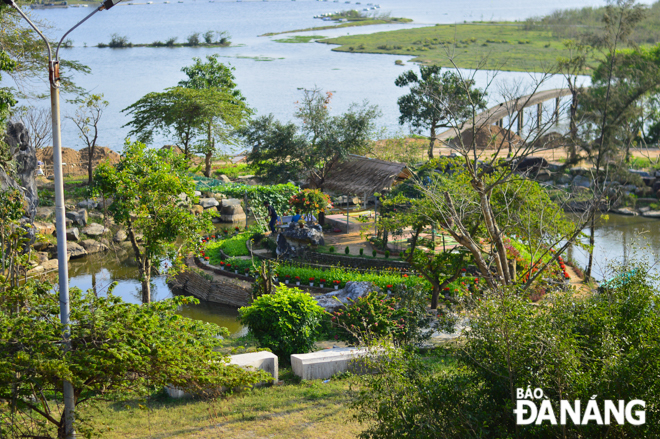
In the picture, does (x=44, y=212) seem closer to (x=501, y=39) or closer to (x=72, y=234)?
(x=72, y=234)

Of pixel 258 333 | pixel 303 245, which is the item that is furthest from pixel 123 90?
pixel 258 333

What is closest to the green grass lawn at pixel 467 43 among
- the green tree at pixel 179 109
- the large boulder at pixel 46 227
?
the green tree at pixel 179 109

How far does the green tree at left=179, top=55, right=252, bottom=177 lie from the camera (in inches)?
1521

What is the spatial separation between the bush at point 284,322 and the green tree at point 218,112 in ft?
80.0

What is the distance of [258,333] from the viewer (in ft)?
49.2

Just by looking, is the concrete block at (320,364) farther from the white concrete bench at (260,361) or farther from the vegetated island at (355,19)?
the vegetated island at (355,19)

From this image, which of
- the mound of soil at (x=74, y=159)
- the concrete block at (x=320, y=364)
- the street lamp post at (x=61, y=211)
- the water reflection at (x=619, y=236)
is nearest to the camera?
the street lamp post at (x=61, y=211)

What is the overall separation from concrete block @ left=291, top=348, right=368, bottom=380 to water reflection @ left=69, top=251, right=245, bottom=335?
224 inches

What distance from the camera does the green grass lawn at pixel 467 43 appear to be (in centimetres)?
7875

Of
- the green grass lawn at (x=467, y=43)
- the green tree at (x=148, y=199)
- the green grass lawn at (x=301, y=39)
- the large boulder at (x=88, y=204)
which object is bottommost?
the large boulder at (x=88, y=204)

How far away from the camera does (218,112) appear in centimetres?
3725

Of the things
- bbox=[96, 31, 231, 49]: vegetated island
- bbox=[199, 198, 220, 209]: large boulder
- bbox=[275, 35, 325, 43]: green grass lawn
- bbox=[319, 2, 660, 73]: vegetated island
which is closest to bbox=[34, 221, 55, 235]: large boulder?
bbox=[199, 198, 220, 209]: large boulder

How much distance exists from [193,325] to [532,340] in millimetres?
5021

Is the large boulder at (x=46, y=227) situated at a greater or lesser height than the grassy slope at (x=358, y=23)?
lesser
